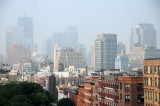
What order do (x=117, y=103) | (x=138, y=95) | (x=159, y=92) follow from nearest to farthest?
(x=159, y=92), (x=138, y=95), (x=117, y=103)

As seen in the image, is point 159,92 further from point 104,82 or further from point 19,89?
point 19,89

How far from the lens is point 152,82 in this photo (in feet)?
258

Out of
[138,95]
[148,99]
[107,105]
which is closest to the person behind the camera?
[148,99]

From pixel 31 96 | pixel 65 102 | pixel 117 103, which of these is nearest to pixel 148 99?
pixel 117 103

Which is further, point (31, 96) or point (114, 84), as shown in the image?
point (31, 96)

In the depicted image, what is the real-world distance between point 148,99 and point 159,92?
215 inches

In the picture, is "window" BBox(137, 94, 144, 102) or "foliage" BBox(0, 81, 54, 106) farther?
"foliage" BBox(0, 81, 54, 106)

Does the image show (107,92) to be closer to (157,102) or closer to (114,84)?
(114,84)

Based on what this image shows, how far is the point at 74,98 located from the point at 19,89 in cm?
4275

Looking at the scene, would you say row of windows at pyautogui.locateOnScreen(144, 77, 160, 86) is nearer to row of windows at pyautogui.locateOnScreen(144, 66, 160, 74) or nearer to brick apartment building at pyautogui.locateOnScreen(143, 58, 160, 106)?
brick apartment building at pyautogui.locateOnScreen(143, 58, 160, 106)

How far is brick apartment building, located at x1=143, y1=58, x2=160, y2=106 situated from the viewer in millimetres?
76312

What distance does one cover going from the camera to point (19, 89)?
394 ft

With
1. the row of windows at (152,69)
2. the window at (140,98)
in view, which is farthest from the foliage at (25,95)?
the row of windows at (152,69)

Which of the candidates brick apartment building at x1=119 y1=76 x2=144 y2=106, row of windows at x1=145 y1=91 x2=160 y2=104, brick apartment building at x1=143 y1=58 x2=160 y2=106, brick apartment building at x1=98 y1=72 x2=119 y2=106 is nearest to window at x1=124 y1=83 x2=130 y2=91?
brick apartment building at x1=119 y1=76 x2=144 y2=106
